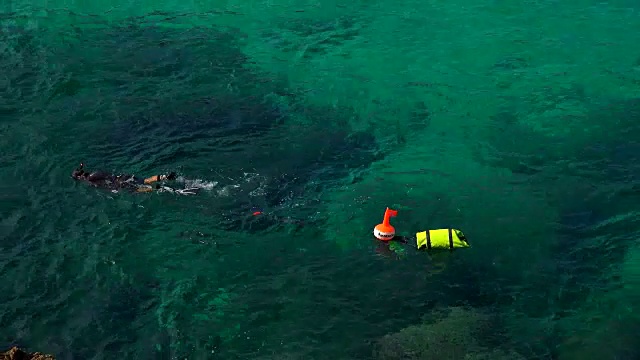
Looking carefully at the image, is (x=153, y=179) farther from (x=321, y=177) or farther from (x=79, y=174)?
(x=321, y=177)

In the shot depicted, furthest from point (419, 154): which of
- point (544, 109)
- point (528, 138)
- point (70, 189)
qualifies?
point (70, 189)

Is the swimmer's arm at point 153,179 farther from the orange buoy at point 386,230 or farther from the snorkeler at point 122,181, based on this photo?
the orange buoy at point 386,230

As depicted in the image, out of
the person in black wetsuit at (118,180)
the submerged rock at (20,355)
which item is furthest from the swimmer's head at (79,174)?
Result: the submerged rock at (20,355)

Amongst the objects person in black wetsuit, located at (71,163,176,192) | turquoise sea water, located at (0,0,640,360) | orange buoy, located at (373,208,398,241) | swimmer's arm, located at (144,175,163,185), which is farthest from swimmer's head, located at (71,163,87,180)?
orange buoy, located at (373,208,398,241)

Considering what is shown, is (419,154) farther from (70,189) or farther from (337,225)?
(70,189)

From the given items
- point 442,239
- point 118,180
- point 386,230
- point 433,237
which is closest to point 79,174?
point 118,180

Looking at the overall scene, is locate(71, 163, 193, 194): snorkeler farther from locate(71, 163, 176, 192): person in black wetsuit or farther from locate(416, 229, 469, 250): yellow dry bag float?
locate(416, 229, 469, 250): yellow dry bag float
